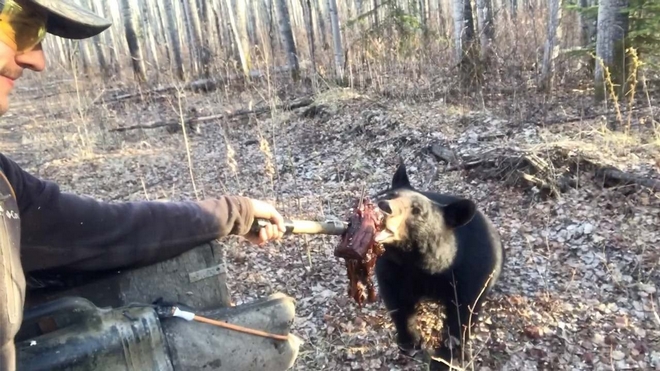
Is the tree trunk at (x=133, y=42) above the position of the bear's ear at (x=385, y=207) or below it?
above

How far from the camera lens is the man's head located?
1.89m

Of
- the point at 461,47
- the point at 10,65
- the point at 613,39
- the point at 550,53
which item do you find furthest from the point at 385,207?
the point at 461,47

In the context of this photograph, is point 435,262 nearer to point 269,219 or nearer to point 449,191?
point 269,219

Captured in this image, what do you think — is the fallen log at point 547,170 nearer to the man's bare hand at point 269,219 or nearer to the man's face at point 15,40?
the man's bare hand at point 269,219

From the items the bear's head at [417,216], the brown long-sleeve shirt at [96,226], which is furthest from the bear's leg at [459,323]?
the brown long-sleeve shirt at [96,226]

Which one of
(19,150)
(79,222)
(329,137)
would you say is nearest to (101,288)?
(79,222)

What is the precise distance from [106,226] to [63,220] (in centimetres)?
16

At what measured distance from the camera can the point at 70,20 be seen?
2.02m

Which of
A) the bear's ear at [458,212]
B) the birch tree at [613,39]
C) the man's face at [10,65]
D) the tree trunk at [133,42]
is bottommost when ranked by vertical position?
the bear's ear at [458,212]

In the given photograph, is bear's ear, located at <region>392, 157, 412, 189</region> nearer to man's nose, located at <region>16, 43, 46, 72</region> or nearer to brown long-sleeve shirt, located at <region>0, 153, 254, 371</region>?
brown long-sleeve shirt, located at <region>0, 153, 254, 371</region>

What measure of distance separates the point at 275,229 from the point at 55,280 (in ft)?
3.06

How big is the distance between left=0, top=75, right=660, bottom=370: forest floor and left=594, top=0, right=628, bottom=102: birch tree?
543 millimetres

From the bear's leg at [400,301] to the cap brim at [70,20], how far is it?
2327mm

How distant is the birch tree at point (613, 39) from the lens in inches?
283
